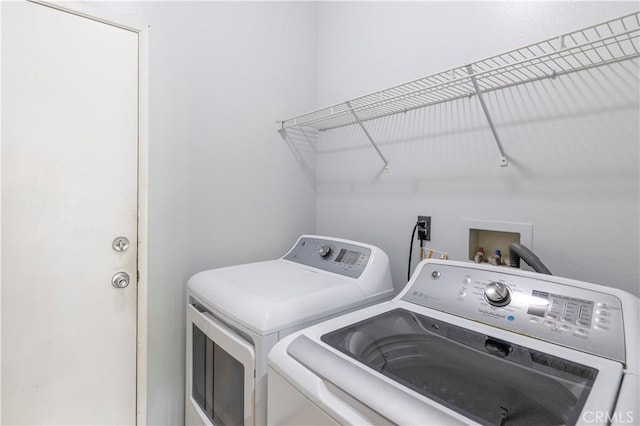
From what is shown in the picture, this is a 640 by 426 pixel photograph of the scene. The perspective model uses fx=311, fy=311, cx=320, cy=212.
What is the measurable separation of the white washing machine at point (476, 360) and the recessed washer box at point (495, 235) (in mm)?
274

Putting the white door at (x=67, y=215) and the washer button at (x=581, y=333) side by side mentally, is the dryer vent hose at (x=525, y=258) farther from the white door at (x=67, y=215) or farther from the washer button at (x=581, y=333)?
the white door at (x=67, y=215)

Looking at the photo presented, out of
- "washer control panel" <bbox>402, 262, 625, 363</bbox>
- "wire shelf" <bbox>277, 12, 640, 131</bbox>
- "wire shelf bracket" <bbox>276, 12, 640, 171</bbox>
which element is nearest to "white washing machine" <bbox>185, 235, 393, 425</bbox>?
"washer control panel" <bbox>402, 262, 625, 363</bbox>

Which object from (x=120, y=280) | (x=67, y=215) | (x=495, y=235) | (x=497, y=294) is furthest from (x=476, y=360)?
(x=67, y=215)

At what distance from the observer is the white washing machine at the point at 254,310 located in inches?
41.0

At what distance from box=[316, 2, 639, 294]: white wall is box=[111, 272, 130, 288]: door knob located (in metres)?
1.18

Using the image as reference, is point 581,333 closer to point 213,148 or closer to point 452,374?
point 452,374

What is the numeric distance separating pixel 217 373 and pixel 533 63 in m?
1.65

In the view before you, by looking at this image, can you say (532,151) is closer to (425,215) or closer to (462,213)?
(462,213)

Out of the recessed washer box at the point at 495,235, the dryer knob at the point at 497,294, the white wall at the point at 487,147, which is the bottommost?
the dryer knob at the point at 497,294

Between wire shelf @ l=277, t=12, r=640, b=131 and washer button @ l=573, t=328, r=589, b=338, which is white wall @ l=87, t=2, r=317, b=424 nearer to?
wire shelf @ l=277, t=12, r=640, b=131

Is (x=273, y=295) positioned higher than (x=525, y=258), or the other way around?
(x=525, y=258)

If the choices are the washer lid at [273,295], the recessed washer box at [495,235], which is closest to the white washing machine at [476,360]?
the washer lid at [273,295]

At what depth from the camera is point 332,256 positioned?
1.60 m

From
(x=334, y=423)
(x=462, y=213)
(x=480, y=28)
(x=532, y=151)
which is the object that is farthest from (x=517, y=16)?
(x=334, y=423)
